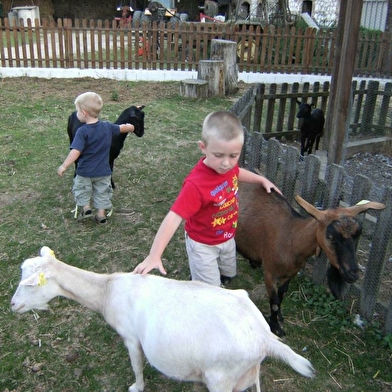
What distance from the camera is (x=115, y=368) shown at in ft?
9.53

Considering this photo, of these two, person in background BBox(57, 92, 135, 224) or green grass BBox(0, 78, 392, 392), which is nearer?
green grass BBox(0, 78, 392, 392)

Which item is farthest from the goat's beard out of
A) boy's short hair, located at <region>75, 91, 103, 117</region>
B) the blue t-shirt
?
boy's short hair, located at <region>75, 91, 103, 117</region>

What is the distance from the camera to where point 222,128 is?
91.4 inches

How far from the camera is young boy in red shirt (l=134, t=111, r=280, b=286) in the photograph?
7.68ft

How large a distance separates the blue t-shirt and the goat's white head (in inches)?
79.0

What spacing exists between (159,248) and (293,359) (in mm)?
919

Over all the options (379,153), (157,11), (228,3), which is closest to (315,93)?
(379,153)

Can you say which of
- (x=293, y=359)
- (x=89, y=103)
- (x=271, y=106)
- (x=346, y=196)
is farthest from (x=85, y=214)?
(x=271, y=106)

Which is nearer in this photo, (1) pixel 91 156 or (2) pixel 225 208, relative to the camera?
(2) pixel 225 208

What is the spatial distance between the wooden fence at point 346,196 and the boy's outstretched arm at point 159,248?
1.69 m

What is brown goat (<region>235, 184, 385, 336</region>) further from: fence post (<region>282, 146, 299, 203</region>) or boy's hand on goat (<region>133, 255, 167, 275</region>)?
boy's hand on goat (<region>133, 255, 167, 275</region>)

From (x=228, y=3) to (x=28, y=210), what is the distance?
2511 centimetres

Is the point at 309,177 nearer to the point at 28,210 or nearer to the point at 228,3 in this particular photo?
the point at 28,210

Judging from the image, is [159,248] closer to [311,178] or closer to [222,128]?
[222,128]
